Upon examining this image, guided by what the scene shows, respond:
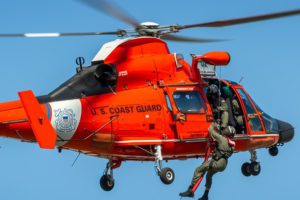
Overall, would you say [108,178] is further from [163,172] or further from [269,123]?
[269,123]

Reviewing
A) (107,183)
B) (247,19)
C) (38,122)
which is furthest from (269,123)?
(38,122)

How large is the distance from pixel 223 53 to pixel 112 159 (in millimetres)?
3928

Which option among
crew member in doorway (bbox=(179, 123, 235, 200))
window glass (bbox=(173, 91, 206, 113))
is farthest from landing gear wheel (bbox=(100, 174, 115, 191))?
window glass (bbox=(173, 91, 206, 113))

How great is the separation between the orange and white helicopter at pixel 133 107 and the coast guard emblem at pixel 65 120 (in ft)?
0.08

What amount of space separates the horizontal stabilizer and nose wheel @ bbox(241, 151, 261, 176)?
755cm

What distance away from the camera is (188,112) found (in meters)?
22.5

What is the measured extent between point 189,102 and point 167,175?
2397 mm

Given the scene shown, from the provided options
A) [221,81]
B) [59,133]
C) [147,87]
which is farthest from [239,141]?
[59,133]

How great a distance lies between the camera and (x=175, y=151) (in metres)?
22.3

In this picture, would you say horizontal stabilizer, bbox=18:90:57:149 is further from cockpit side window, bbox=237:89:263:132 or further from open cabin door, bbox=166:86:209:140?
cockpit side window, bbox=237:89:263:132

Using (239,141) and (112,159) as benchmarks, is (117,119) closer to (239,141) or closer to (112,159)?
(112,159)

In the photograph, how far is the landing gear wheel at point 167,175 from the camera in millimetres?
21125

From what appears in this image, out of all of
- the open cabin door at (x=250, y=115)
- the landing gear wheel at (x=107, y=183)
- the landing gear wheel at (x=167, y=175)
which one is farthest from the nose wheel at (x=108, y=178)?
the open cabin door at (x=250, y=115)

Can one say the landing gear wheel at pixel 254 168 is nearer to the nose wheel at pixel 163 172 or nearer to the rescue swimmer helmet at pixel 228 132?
the rescue swimmer helmet at pixel 228 132
